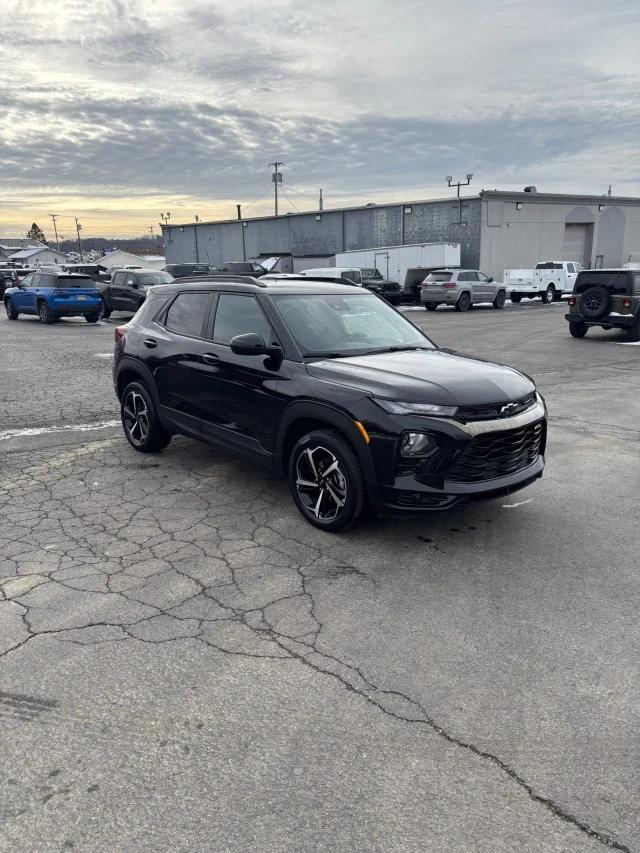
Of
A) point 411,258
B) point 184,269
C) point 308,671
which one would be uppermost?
point 411,258

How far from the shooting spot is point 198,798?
2312 mm

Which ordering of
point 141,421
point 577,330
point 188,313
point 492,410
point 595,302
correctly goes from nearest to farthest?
point 492,410 < point 188,313 < point 141,421 < point 595,302 < point 577,330

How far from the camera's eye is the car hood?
13.7ft

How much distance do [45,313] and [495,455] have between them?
20.0m

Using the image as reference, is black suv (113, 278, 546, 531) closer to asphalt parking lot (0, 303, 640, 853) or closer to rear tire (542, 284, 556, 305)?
asphalt parking lot (0, 303, 640, 853)

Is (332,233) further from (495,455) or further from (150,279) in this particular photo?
(495,455)

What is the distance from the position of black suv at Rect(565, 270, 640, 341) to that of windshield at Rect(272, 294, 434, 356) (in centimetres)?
1178

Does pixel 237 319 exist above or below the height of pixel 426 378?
above

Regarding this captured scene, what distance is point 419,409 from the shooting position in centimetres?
412

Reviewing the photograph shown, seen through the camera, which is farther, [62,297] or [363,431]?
[62,297]

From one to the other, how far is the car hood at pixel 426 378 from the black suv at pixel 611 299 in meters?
12.3

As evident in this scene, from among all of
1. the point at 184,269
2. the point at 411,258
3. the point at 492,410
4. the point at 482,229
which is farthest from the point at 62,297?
the point at 482,229

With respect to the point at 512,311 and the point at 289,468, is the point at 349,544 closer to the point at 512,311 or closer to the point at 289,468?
the point at 289,468

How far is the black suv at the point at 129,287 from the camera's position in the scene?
21250 mm
